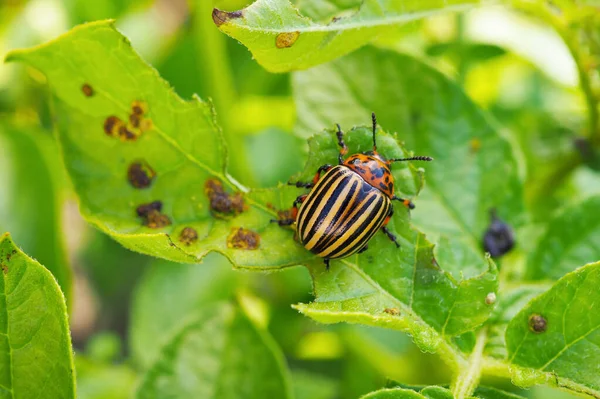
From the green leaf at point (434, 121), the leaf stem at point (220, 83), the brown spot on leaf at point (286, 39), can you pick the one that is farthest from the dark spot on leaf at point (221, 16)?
the leaf stem at point (220, 83)

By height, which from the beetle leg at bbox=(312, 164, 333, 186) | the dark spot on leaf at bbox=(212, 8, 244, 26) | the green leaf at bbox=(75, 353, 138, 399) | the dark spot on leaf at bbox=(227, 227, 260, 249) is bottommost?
the green leaf at bbox=(75, 353, 138, 399)

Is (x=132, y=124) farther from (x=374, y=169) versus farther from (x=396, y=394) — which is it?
(x=396, y=394)

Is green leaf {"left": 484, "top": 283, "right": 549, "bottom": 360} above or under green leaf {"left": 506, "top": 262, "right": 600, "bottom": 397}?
under

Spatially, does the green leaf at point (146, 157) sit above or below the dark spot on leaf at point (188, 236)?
above

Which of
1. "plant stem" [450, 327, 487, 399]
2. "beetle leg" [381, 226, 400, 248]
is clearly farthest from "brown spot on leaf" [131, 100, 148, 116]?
"plant stem" [450, 327, 487, 399]

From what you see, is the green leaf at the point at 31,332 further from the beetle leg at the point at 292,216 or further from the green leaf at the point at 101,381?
the green leaf at the point at 101,381

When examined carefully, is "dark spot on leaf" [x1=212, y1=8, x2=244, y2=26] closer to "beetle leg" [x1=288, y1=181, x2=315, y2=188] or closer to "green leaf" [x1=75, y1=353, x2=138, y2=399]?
"beetle leg" [x1=288, y1=181, x2=315, y2=188]
